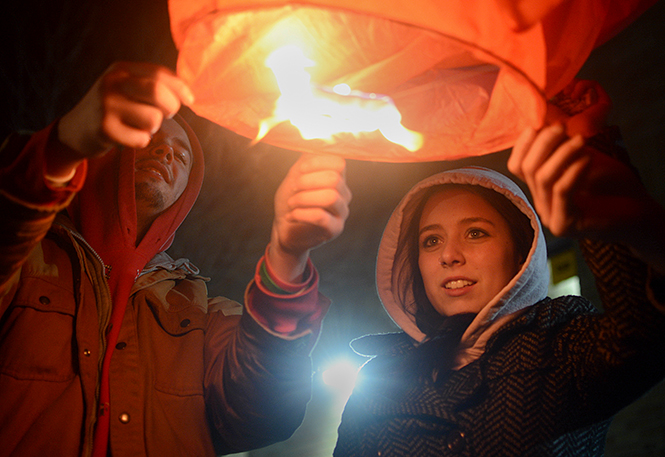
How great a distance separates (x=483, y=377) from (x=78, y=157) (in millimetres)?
1109

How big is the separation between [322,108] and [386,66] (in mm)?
141

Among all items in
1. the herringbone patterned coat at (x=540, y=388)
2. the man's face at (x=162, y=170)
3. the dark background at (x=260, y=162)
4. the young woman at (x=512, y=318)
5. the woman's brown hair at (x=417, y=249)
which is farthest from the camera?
the dark background at (x=260, y=162)

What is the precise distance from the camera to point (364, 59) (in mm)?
762

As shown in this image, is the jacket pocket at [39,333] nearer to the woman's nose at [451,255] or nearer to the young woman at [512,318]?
the young woman at [512,318]

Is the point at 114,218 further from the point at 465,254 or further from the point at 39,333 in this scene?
the point at 465,254

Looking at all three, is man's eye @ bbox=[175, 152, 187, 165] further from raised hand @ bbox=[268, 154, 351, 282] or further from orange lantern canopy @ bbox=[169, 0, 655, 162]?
orange lantern canopy @ bbox=[169, 0, 655, 162]

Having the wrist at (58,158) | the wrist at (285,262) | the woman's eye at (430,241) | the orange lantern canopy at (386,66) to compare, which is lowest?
the wrist at (285,262)

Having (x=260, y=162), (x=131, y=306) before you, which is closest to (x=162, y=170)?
(x=131, y=306)

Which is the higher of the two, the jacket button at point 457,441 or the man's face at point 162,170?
the man's face at point 162,170

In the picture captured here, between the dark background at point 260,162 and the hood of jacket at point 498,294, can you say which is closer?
the hood of jacket at point 498,294

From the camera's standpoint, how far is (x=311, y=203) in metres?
0.95

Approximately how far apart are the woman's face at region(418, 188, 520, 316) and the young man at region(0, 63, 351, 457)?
41 cm

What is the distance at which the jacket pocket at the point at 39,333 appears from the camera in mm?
1120

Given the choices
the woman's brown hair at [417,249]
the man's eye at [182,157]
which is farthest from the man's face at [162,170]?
the woman's brown hair at [417,249]
